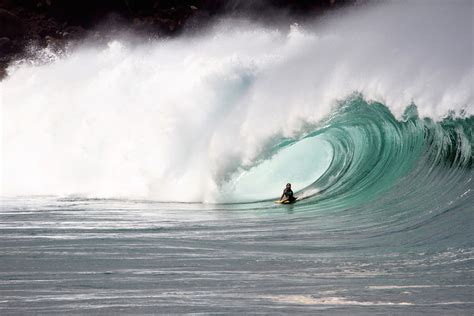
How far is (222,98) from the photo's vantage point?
91.7 ft

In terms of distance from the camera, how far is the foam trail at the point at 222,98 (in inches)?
1003

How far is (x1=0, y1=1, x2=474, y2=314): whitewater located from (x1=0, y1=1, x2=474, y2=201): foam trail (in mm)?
63

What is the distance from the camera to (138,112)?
3116cm

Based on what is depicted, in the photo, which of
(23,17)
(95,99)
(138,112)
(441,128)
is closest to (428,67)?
(441,128)

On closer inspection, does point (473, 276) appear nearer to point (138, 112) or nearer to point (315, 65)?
point (315, 65)

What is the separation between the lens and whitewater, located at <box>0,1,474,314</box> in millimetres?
11891

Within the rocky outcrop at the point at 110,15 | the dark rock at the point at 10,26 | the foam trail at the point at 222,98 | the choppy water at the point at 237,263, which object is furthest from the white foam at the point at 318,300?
the dark rock at the point at 10,26

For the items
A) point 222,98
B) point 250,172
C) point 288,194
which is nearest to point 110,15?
point 222,98

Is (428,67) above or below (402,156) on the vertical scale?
above

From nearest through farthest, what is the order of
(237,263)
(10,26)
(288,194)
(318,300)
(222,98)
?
(318,300) < (237,263) < (288,194) < (222,98) < (10,26)

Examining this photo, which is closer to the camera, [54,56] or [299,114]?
[299,114]

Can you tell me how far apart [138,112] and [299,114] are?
21.4 ft

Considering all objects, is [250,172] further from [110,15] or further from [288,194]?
[110,15]

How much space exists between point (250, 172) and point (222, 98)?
6.59 feet
